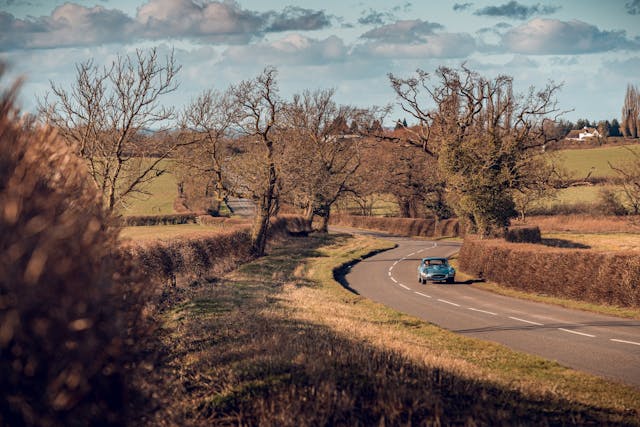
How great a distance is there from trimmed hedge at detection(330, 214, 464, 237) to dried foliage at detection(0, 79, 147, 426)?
213ft

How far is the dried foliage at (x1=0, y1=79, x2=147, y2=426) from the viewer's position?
3625 millimetres

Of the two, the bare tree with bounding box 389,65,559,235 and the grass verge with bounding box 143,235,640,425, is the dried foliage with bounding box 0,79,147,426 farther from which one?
the bare tree with bounding box 389,65,559,235

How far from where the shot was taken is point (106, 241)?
5.12m

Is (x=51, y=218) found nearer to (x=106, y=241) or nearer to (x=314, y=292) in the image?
(x=106, y=241)

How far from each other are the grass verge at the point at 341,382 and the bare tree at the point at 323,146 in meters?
43.5

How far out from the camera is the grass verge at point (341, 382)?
597cm

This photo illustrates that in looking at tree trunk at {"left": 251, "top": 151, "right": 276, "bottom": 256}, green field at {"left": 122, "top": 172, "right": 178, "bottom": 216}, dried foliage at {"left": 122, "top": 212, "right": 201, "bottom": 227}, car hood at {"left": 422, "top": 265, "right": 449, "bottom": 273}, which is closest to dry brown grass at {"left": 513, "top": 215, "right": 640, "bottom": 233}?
car hood at {"left": 422, "top": 265, "right": 449, "bottom": 273}

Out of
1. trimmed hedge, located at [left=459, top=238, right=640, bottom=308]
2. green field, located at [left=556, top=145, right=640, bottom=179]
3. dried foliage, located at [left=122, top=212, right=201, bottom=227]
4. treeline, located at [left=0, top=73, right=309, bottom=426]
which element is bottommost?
dried foliage, located at [left=122, top=212, right=201, bottom=227]

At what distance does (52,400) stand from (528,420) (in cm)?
505

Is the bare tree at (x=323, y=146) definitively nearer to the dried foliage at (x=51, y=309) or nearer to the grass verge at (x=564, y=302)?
the grass verge at (x=564, y=302)

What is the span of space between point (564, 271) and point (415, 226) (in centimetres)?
4918

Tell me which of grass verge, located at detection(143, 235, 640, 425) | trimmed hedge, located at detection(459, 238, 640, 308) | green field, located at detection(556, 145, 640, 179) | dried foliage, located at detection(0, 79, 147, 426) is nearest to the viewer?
dried foliage, located at detection(0, 79, 147, 426)

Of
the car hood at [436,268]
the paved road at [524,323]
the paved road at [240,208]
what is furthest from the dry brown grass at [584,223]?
the paved road at [240,208]

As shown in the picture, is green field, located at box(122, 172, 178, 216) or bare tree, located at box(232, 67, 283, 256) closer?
bare tree, located at box(232, 67, 283, 256)
